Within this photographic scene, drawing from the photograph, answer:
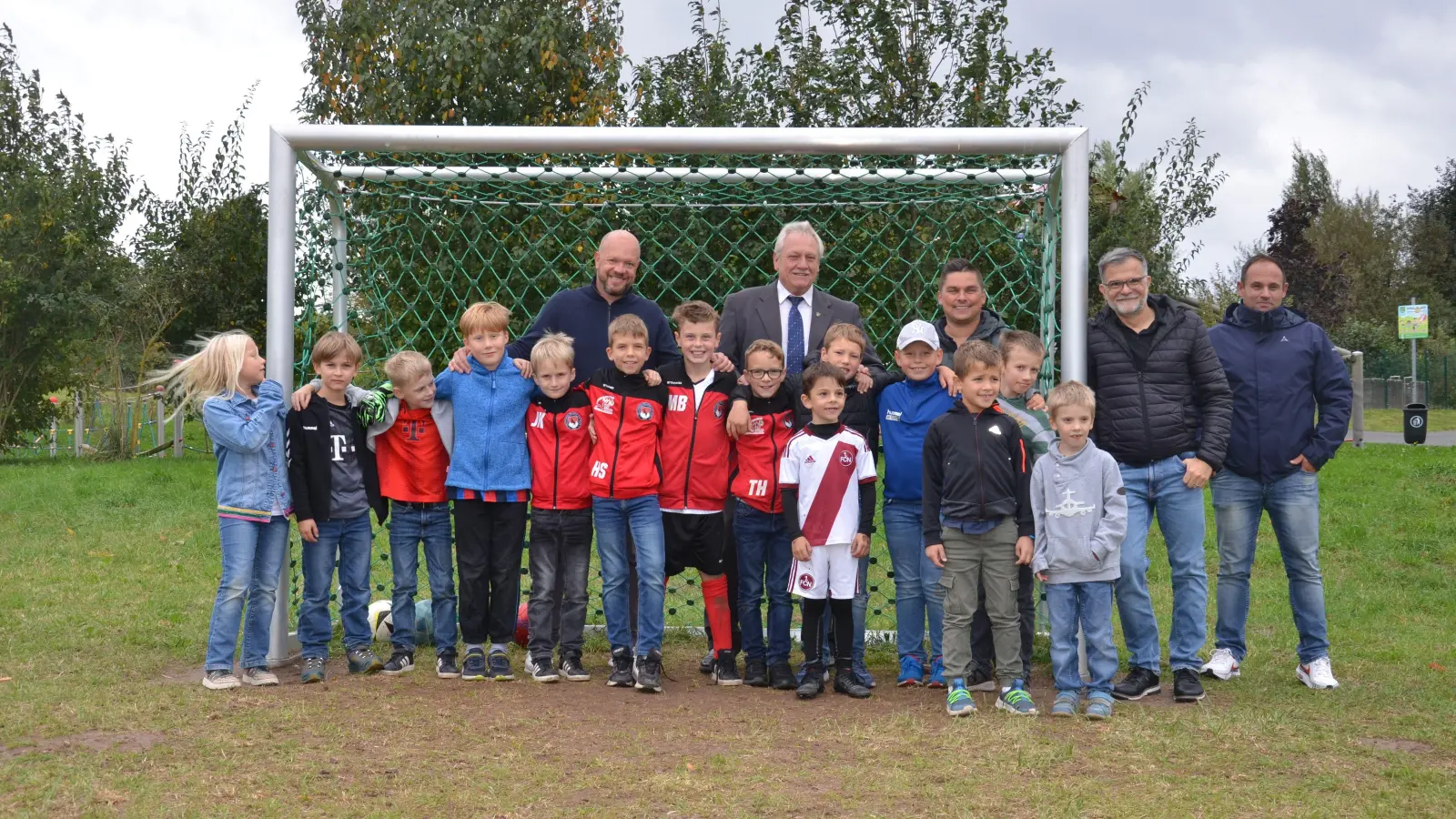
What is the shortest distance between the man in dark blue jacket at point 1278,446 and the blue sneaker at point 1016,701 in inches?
40.9

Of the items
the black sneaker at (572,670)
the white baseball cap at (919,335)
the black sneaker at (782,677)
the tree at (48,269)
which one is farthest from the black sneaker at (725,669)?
the tree at (48,269)

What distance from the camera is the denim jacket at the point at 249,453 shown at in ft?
15.4

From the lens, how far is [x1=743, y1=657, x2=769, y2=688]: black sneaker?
4867 millimetres

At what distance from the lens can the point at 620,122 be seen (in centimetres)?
1111

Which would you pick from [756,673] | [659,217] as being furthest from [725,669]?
[659,217]

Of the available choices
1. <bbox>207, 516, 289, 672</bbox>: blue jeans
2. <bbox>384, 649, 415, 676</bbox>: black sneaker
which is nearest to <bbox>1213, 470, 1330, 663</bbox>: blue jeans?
<bbox>384, 649, 415, 676</bbox>: black sneaker

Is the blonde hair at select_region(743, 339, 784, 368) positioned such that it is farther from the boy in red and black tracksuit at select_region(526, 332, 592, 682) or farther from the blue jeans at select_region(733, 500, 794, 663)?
the boy in red and black tracksuit at select_region(526, 332, 592, 682)

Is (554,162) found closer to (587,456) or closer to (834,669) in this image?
(587,456)

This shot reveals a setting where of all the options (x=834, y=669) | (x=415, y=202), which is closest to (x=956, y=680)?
(x=834, y=669)

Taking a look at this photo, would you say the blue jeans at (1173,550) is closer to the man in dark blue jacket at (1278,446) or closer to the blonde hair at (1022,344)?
the man in dark blue jacket at (1278,446)

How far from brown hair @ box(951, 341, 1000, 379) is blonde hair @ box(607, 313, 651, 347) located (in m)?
1.21

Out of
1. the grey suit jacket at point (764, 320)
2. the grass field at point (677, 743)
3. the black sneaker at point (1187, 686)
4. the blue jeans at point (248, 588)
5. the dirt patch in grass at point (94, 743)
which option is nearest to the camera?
the grass field at point (677, 743)

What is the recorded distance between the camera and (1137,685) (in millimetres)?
4641

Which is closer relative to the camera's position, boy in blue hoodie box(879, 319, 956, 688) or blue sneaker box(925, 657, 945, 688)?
boy in blue hoodie box(879, 319, 956, 688)
